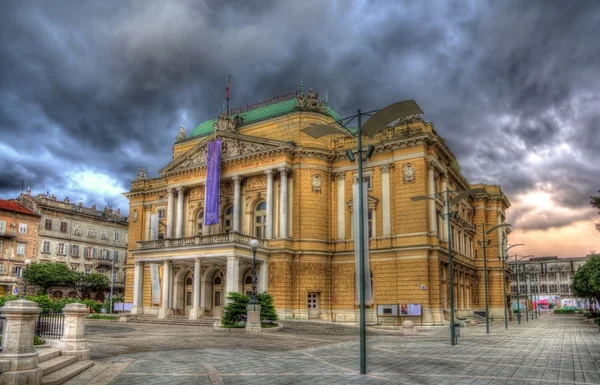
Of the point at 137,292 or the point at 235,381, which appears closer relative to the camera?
A: the point at 235,381

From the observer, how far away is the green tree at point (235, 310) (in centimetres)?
3244

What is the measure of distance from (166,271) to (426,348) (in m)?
26.7

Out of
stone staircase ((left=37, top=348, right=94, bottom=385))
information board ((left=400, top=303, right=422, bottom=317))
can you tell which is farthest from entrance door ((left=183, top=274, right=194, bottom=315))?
stone staircase ((left=37, top=348, right=94, bottom=385))

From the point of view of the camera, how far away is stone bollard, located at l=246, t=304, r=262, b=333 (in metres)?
30.4

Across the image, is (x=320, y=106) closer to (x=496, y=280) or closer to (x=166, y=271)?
(x=166, y=271)

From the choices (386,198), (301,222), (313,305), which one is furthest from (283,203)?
(313,305)

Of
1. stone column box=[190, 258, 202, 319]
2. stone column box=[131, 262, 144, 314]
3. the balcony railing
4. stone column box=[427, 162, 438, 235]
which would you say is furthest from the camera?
stone column box=[131, 262, 144, 314]

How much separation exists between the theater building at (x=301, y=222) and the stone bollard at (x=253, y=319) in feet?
24.7

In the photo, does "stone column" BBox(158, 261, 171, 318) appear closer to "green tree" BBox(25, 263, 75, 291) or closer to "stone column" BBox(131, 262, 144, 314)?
"stone column" BBox(131, 262, 144, 314)

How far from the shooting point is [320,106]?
46312mm

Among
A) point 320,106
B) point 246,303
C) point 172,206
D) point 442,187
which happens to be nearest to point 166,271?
point 172,206

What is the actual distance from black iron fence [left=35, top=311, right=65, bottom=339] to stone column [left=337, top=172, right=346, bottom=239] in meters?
27.5

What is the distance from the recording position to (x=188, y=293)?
151 ft

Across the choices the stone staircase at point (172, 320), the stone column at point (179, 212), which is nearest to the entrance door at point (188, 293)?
the stone staircase at point (172, 320)
